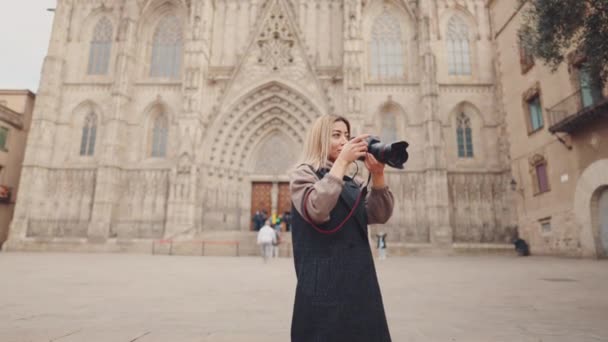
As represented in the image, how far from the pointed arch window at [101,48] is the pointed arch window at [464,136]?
976 inches

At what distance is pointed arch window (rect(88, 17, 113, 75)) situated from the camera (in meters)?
25.3

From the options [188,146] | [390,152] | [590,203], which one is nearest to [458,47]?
[590,203]

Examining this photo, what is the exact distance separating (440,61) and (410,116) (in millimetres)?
4644

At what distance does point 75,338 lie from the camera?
3174 mm

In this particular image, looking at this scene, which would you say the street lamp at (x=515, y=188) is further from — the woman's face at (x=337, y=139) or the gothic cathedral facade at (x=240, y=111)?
the woman's face at (x=337, y=139)

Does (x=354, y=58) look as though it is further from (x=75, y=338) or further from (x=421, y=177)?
(x=75, y=338)

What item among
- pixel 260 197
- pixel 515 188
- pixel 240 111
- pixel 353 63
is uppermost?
pixel 353 63

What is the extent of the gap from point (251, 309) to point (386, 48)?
2360 cm

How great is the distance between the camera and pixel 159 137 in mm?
24359

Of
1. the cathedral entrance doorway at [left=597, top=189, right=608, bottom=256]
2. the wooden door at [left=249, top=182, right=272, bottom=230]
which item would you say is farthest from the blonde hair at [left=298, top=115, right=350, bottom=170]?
the wooden door at [left=249, top=182, right=272, bottom=230]

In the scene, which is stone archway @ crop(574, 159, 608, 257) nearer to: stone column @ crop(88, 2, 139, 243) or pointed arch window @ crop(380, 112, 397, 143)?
pointed arch window @ crop(380, 112, 397, 143)

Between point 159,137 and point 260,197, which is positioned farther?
point 159,137

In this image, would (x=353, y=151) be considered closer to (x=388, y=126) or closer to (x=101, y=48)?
(x=388, y=126)

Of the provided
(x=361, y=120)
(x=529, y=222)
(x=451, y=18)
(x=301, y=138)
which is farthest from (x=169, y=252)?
(x=451, y=18)
